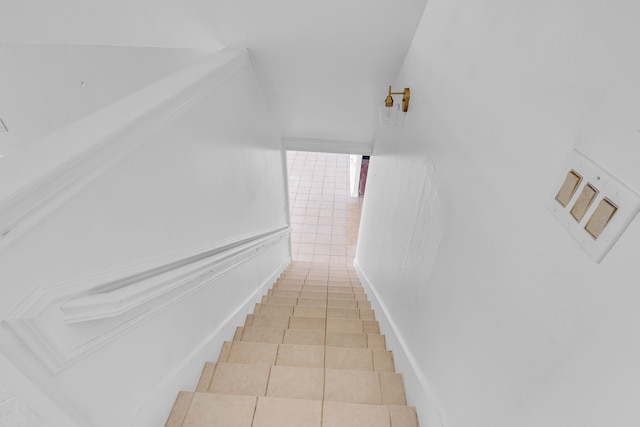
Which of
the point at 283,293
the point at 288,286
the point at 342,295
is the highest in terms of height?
the point at 283,293

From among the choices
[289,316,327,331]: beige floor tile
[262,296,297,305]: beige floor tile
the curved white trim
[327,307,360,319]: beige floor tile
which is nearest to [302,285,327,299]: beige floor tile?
[262,296,297,305]: beige floor tile

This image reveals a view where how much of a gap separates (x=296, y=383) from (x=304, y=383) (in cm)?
4

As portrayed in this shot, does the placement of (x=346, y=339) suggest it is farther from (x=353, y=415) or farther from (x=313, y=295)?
(x=313, y=295)

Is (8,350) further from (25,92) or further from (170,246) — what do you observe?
(25,92)

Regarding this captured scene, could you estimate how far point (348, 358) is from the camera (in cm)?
189

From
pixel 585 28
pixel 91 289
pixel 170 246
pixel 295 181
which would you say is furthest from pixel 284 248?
pixel 585 28

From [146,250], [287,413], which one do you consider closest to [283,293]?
[287,413]

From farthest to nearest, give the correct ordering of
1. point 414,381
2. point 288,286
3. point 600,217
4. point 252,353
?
point 288,286 < point 252,353 < point 414,381 < point 600,217

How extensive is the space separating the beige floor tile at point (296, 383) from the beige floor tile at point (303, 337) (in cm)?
49

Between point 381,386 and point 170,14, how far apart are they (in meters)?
2.33

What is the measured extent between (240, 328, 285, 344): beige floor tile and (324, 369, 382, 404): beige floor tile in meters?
0.59

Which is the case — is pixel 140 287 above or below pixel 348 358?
above

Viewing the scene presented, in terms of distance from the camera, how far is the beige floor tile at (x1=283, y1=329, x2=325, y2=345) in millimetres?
2158

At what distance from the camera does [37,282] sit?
67cm
